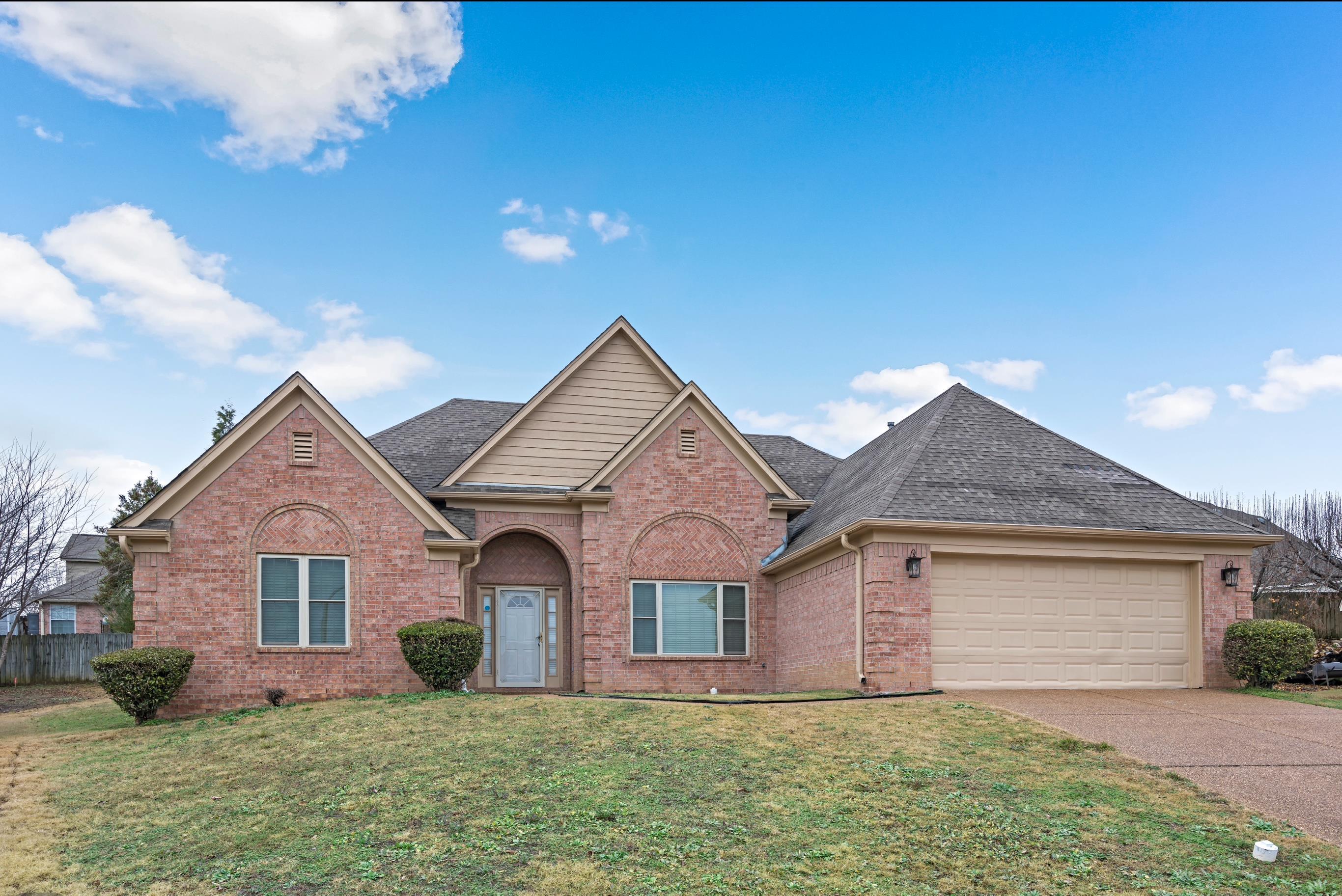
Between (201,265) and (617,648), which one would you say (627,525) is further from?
(201,265)

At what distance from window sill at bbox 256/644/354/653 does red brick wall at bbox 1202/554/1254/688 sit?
13.8 meters

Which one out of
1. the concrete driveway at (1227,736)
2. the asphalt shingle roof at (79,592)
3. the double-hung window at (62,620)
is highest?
the concrete driveway at (1227,736)

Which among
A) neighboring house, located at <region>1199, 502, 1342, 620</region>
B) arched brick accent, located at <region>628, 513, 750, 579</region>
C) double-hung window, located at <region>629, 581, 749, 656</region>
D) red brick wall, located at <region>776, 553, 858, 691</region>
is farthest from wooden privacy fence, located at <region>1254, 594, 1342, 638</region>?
arched brick accent, located at <region>628, 513, 750, 579</region>

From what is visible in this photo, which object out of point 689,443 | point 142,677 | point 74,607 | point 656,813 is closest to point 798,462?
point 689,443

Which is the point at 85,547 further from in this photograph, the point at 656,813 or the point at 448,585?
the point at 656,813

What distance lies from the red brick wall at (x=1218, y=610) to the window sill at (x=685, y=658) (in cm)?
781

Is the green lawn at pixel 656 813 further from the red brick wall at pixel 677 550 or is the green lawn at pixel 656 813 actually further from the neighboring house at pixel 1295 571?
the neighboring house at pixel 1295 571

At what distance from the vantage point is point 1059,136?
59.9ft

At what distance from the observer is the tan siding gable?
802 inches

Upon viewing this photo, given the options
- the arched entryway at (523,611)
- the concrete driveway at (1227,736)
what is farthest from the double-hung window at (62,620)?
the concrete driveway at (1227,736)

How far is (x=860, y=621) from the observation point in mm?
16297

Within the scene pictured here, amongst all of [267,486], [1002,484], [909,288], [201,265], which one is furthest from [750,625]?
[201,265]

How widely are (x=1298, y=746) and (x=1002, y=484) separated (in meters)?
6.65

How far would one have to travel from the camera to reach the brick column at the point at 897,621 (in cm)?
1586
